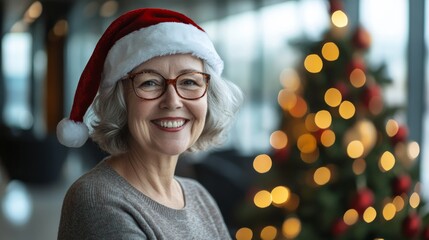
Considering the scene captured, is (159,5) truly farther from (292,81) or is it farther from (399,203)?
(399,203)

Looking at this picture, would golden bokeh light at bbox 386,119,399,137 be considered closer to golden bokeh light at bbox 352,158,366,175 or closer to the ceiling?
golden bokeh light at bbox 352,158,366,175

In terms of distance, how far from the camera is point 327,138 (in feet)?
11.9

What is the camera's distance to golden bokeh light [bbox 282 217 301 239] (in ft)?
11.9

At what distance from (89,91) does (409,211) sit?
2.56m

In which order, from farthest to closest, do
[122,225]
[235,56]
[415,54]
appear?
[235,56] < [415,54] < [122,225]

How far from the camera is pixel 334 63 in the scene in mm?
3705

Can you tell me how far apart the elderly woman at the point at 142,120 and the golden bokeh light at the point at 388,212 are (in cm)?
218

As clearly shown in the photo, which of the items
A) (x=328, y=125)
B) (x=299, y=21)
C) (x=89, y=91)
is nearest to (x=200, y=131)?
(x=89, y=91)

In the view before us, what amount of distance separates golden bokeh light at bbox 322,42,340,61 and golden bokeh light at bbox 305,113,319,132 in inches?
12.7

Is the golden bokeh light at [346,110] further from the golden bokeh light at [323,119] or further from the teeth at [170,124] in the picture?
the teeth at [170,124]

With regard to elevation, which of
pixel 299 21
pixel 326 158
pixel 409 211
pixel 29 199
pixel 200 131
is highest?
pixel 299 21

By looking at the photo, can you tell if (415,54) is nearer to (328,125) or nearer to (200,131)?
(328,125)

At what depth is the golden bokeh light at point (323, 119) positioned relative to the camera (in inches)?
143

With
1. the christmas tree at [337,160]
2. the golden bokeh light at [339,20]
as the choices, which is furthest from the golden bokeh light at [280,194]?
the golden bokeh light at [339,20]
